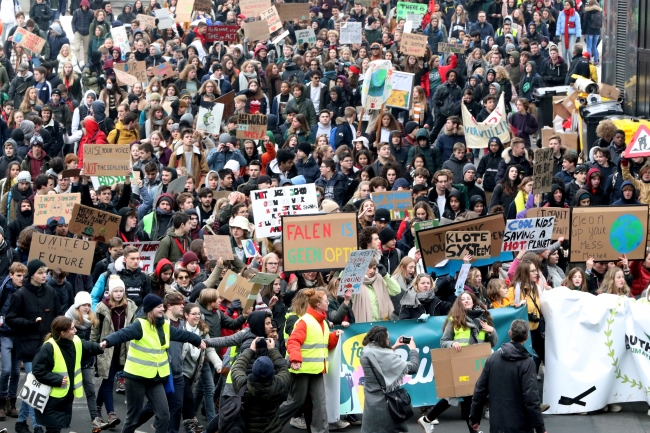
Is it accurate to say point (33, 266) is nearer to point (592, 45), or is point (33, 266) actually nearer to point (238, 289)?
point (238, 289)

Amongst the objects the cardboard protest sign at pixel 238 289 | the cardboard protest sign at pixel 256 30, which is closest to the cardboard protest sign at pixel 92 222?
the cardboard protest sign at pixel 238 289

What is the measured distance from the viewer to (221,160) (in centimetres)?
1906

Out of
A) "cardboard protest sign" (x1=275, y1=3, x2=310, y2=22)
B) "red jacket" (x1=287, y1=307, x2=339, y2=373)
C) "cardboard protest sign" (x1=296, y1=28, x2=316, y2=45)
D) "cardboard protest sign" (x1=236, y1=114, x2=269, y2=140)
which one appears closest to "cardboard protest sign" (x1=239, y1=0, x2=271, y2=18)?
"cardboard protest sign" (x1=275, y1=3, x2=310, y2=22)

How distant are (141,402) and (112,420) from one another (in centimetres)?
105

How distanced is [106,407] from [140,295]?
4.06 feet

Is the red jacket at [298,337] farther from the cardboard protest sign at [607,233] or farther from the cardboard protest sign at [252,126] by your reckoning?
the cardboard protest sign at [252,126]

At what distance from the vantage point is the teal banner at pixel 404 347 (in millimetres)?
12656

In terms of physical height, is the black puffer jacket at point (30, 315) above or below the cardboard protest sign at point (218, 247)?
below

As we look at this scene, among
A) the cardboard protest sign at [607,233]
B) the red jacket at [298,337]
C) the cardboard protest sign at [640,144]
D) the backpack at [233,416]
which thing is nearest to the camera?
the backpack at [233,416]

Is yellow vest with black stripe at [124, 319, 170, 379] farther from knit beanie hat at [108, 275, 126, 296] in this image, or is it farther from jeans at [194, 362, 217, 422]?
knit beanie hat at [108, 275, 126, 296]

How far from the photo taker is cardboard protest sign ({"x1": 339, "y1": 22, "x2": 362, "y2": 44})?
88.8 ft

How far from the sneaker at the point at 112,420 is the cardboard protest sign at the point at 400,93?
1045 centimetres

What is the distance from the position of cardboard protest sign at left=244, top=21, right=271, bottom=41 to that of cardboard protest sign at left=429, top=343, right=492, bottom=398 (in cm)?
1585

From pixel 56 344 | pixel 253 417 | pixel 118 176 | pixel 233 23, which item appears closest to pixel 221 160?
pixel 118 176
